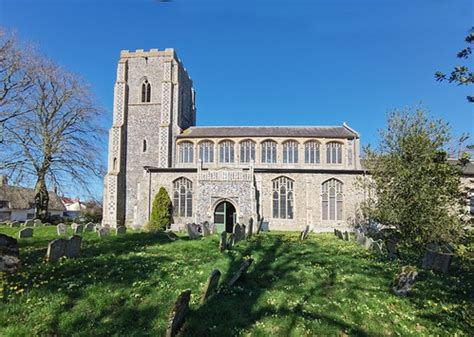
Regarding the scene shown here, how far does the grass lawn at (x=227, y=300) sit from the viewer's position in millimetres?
4824

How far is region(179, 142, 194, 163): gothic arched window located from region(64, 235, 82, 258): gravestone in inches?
896

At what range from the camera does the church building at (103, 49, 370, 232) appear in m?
24.4

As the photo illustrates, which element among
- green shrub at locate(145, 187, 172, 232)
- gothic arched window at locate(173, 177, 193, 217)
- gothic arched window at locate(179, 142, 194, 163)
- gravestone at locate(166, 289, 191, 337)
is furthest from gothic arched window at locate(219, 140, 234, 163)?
gravestone at locate(166, 289, 191, 337)

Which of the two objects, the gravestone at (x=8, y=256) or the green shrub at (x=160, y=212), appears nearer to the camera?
the gravestone at (x=8, y=256)

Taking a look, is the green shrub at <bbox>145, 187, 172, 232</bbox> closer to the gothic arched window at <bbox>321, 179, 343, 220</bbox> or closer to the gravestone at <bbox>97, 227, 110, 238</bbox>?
the gravestone at <bbox>97, 227, 110, 238</bbox>

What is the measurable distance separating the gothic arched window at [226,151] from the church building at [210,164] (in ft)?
0.33

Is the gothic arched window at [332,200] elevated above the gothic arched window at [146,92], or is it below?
below

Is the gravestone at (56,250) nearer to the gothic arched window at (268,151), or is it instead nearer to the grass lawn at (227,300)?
the grass lawn at (227,300)

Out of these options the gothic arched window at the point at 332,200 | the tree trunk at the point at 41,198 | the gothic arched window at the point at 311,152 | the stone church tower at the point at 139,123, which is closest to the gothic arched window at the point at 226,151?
the stone church tower at the point at 139,123

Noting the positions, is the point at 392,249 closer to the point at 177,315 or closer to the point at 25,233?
the point at 177,315

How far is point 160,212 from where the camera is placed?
2447 centimetres

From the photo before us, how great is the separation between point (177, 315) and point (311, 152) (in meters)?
27.4

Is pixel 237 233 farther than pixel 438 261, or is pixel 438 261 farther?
pixel 237 233

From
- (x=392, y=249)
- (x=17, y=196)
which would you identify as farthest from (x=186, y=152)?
(x=17, y=196)
